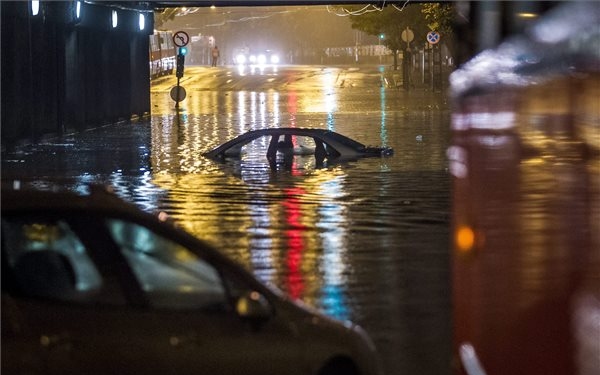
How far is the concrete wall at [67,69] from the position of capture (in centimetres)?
2947

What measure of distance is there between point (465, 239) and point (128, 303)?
153 cm

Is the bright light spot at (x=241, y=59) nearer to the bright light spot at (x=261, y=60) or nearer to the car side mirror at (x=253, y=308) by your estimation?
the bright light spot at (x=261, y=60)

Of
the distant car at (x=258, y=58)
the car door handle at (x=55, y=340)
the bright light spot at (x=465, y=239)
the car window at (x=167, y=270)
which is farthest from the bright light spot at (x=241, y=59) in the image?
the car door handle at (x=55, y=340)

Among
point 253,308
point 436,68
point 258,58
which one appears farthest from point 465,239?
point 258,58

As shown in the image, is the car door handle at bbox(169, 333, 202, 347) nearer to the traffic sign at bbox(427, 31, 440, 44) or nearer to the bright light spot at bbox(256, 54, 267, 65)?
the traffic sign at bbox(427, 31, 440, 44)

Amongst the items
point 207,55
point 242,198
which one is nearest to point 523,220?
point 242,198

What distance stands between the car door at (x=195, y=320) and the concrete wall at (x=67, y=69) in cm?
2372

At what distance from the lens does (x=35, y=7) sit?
3084cm

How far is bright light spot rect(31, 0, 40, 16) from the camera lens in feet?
100

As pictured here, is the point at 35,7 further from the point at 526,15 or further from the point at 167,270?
the point at 526,15

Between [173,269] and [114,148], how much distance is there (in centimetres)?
2547

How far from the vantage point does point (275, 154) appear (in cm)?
2702

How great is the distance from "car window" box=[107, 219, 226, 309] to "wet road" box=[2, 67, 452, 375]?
1.87 ft

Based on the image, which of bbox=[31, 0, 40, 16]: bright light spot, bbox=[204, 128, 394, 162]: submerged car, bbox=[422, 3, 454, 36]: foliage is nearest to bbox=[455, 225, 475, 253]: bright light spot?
bbox=[204, 128, 394, 162]: submerged car
